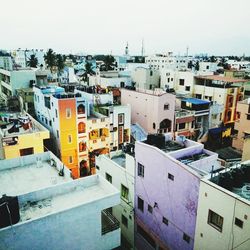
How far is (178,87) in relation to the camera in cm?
6388

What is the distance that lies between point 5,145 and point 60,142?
844 cm

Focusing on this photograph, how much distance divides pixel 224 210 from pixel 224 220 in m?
0.71

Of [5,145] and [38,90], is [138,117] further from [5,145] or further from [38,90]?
[5,145]

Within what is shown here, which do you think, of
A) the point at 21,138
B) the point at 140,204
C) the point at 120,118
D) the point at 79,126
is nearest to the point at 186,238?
the point at 140,204

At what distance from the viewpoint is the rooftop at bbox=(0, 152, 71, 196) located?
19.8 m

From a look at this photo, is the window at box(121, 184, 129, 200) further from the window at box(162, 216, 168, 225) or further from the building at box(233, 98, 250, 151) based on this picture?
the building at box(233, 98, 250, 151)

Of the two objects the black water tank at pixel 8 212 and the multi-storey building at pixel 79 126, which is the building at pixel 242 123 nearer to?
the multi-storey building at pixel 79 126

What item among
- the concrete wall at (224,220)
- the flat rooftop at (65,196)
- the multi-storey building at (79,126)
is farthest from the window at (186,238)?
the multi-storey building at (79,126)

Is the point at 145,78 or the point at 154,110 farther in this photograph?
the point at 145,78

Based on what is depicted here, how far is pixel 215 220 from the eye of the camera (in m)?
16.1

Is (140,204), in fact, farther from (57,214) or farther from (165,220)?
(57,214)

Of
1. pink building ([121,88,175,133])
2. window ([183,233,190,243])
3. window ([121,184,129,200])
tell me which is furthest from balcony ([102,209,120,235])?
pink building ([121,88,175,133])

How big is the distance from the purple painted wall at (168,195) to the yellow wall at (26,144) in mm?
15900

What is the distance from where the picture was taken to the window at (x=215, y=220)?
15.7 m
